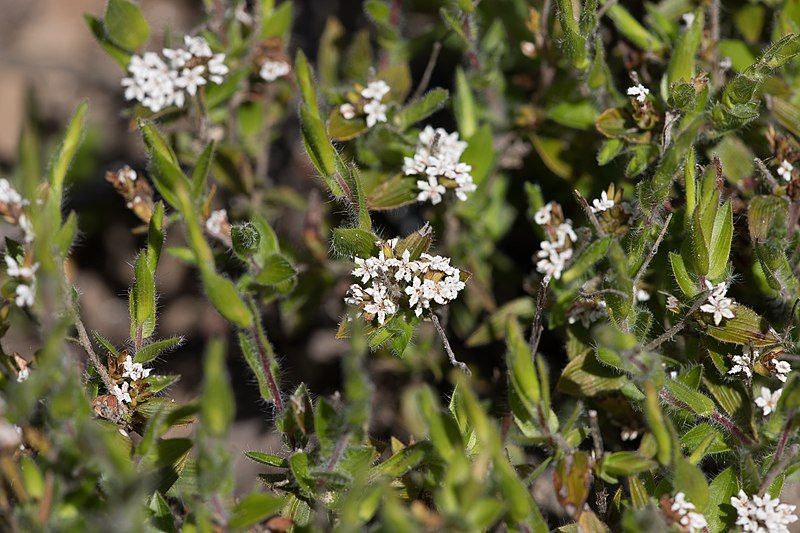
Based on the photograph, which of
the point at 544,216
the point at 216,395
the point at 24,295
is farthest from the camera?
the point at 544,216

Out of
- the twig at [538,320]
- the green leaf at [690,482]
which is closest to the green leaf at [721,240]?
the twig at [538,320]

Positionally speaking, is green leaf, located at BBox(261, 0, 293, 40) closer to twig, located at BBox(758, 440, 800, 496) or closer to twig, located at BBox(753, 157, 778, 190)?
twig, located at BBox(753, 157, 778, 190)

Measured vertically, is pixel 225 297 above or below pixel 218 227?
above

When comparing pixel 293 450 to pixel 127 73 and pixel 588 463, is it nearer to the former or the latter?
pixel 588 463

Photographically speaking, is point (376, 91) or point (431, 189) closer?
point (431, 189)

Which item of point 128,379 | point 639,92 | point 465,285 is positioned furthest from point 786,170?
point 128,379

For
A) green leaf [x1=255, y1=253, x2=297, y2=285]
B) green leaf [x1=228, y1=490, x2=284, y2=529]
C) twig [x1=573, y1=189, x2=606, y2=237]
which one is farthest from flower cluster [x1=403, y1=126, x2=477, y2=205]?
green leaf [x1=228, y1=490, x2=284, y2=529]

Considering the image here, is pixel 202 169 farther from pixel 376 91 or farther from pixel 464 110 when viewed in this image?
pixel 464 110

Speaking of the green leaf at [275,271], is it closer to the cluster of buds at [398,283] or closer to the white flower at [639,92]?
the cluster of buds at [398,283]
